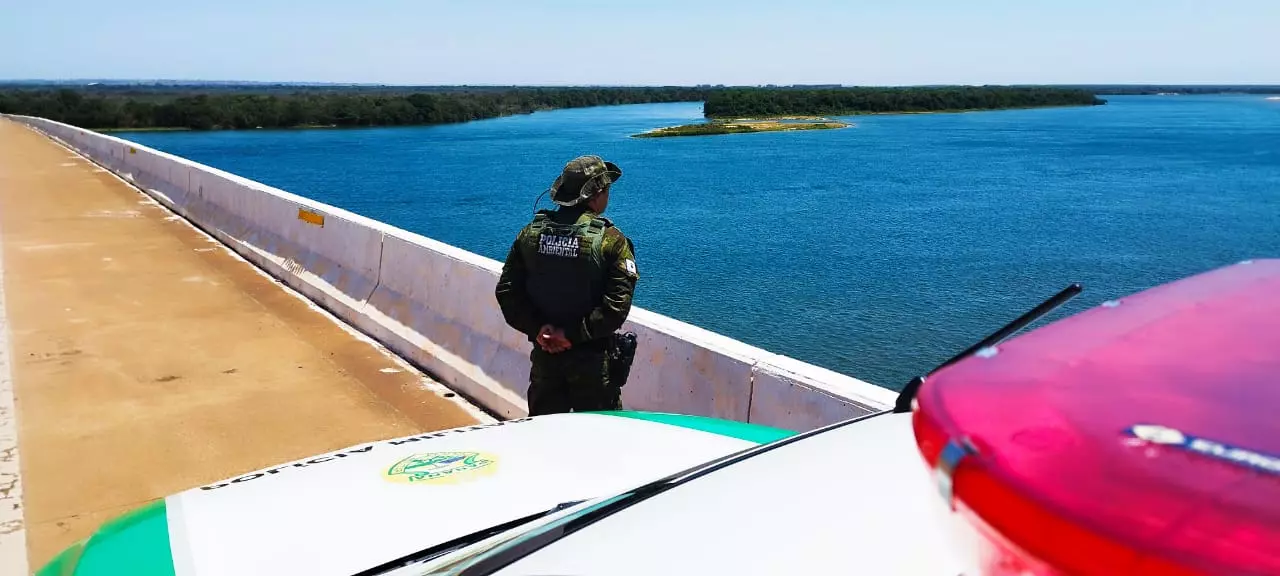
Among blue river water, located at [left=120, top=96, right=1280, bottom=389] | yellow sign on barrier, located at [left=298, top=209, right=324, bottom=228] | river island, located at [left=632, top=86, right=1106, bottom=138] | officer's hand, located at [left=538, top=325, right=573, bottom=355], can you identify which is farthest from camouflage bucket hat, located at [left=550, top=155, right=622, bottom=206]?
river island, located at [left=632, top=86, right=1106, bottom=138]

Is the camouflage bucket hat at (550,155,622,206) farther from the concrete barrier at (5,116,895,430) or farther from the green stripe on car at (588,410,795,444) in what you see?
the concrete barrier at (5,116,895,430)

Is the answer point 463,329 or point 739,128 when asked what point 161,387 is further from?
point 739,128

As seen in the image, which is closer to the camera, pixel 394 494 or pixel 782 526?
pixel 782 526

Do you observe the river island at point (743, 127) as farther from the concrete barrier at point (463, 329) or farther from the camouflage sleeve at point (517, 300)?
the camouflage sleeve at point (517, 300)

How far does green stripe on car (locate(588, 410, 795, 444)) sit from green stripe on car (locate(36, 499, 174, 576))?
1601mm

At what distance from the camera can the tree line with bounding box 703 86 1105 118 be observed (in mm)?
121750

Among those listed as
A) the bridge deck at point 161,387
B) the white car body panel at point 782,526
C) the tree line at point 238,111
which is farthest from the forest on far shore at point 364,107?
the white car body panel at point 782,526

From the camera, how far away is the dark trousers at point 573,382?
4.19 metres

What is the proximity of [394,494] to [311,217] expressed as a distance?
6.81 meters

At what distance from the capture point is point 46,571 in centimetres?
268

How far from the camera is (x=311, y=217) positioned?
30.2ft

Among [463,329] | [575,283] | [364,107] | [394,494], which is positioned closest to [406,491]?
[394,494]

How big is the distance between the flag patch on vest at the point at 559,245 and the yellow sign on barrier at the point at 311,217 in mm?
5601

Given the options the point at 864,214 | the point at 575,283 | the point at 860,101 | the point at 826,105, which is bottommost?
the point at 864,214
